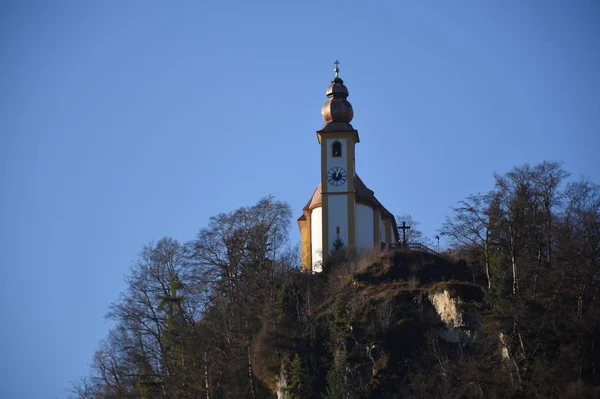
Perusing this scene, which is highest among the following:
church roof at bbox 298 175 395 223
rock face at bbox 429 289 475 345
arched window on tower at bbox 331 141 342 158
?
arched window on tower at bbox 331 141 342 158

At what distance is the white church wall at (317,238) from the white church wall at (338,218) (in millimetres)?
723

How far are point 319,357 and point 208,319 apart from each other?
8.24 meters

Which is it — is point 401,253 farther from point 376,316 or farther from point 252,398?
point 252,398

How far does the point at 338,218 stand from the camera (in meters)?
79.8

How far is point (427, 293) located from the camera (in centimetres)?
7112

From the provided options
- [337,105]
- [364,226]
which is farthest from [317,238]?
[337,105]

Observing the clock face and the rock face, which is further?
the clock face

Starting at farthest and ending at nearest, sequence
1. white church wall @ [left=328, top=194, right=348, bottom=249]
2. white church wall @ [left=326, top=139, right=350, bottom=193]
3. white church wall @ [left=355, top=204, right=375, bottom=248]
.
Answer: white church wall @ [left=326, top=139, right=350, bottom=193] → white church wall @ [left=355, top=204, right=375, bottom=248] → white church wall @ [left=328, top=194, right=348, bottom=249]

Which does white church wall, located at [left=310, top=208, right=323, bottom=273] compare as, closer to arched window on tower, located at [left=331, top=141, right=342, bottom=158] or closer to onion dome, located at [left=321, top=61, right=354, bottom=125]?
arched window on tower, located at [left=331, top=141, right=342, bottom=158]

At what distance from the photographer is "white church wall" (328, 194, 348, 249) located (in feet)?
261

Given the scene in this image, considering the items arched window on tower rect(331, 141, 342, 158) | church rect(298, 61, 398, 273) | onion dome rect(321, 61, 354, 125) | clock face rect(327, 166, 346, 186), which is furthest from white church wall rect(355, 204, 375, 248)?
onion dome rect(321, 61, 354, 125)

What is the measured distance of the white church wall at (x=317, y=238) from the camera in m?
78.7

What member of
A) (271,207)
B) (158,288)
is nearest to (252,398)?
(158,288)

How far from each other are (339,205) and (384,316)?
1235cm
